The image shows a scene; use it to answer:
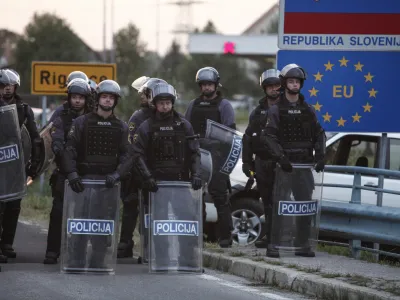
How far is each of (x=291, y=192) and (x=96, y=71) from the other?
9806 mm

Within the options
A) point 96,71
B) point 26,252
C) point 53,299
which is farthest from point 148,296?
point 96,71

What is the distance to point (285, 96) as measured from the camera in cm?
1281

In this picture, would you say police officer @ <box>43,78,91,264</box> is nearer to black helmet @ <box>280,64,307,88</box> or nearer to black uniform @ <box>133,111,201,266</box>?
black uniform @ <box>133,111,201,266</box>

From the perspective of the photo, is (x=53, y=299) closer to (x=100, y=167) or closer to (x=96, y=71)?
(x=100, y=167)

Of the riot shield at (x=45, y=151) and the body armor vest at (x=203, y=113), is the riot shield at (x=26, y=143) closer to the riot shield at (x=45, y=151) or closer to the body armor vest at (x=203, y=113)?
the riot shield at (x=45, y=151)

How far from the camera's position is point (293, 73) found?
12.6 m

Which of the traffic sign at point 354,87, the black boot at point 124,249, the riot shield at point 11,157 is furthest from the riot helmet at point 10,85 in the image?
the traffic sign at point 354,87

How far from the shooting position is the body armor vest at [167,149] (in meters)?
12.3

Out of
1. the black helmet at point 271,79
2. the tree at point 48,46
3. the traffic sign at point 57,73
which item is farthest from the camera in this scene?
the tree at point 48,46

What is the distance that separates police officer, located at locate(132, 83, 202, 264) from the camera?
40.4 ft

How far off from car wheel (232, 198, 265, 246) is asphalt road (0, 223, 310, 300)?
93.2 inches

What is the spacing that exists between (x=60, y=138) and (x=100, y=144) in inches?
27.8

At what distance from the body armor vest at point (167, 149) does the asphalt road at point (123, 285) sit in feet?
3.28

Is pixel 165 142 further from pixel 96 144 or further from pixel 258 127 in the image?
Answer: pixel 258 127
